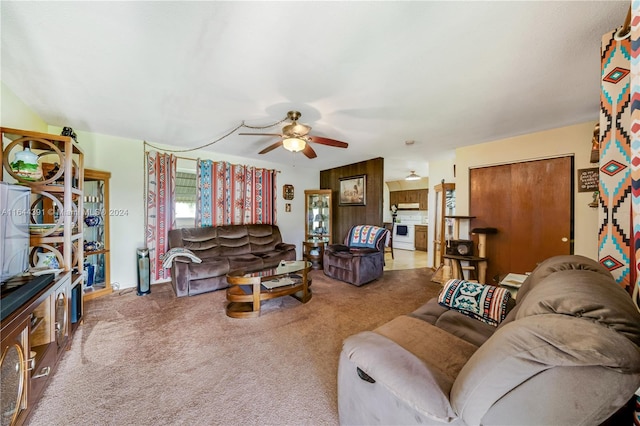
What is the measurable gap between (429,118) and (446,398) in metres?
2.71

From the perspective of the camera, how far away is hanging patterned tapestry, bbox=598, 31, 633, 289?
3.96 ft

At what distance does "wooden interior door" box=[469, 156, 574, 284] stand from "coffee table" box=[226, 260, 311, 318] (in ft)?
8.32

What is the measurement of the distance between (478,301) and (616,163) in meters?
1.11

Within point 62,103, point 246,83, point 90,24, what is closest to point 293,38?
point 246,83

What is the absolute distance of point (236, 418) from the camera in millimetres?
1311

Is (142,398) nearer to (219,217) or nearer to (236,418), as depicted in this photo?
(236,418)

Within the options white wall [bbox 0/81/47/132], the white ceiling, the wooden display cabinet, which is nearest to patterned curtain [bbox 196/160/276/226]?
the white ceiling

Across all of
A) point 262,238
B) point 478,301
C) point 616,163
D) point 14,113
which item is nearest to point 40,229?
point 14,113

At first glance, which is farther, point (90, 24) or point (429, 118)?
point (429, 118)

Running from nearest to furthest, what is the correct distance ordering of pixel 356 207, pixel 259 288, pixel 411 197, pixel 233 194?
pixel 259 288
pixel 233 194
pixel 356 207
pixel 411 197

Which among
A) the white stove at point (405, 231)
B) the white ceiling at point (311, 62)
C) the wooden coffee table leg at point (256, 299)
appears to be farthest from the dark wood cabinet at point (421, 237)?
the wooden coffee table leg at point (256, 299)

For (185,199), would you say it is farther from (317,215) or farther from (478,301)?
(478,301)

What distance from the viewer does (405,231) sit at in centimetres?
751

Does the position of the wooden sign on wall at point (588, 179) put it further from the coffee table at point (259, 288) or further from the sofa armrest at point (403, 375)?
the coffee table at point (259, 288)
